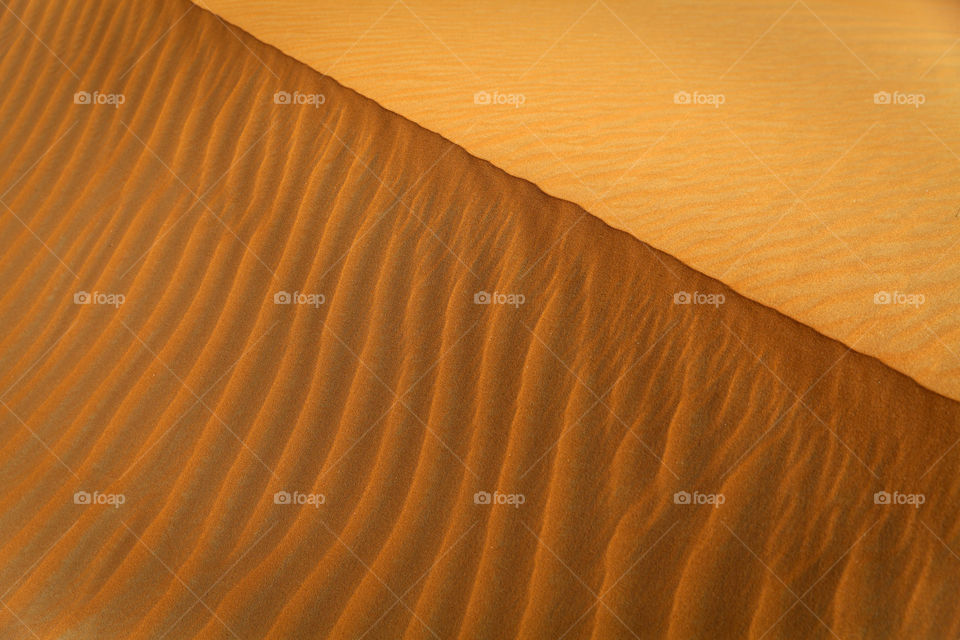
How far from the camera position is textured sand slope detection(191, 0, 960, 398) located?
351 cm

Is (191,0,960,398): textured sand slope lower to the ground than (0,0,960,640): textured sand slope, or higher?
higher

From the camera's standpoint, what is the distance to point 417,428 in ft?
11.4

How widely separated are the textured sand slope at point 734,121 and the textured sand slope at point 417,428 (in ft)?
0.77

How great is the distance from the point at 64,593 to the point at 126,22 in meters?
4.84

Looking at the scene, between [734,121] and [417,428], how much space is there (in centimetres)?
253

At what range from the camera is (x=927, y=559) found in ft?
9.21

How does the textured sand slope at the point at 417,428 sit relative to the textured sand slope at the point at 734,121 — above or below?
below

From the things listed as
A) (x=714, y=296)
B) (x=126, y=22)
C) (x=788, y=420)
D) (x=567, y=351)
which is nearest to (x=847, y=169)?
(x=714, y=296)

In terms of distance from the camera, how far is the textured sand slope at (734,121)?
138 inches

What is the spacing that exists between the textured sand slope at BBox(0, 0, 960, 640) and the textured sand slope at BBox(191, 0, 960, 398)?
23 centimetres

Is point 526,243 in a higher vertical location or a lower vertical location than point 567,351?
higher

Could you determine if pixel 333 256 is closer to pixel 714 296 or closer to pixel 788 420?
pixel 714 296

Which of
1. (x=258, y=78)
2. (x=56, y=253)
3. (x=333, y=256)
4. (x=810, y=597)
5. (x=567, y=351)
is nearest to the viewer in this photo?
(x=810, y=597)

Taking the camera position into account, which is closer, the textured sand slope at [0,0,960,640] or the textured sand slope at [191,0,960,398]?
the textured sand slope at [0,0,960,640]
